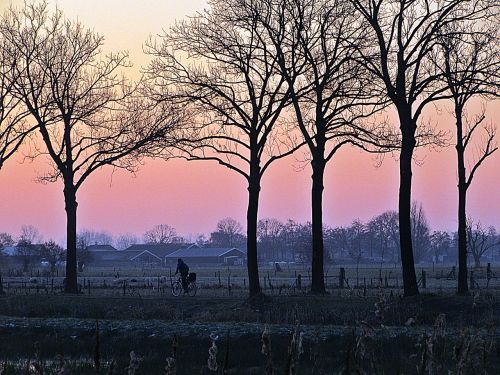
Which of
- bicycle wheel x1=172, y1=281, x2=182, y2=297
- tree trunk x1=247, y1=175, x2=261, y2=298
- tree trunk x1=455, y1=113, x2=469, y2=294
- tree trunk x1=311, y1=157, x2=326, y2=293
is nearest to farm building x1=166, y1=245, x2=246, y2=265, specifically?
bicycle wheel x1=172, y1=281, x2=182, y2=297

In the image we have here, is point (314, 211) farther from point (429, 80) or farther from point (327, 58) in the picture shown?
point (429, 80)

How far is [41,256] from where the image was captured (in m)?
105

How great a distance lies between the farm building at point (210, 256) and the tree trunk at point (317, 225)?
5331 inches

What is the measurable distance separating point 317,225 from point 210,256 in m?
138

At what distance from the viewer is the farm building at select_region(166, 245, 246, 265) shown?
171375mm

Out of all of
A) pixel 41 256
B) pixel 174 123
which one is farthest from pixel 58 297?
pixel 41 256

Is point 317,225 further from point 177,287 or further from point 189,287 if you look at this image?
point 177,287

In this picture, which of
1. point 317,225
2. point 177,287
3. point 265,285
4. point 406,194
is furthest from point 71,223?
point 406,194

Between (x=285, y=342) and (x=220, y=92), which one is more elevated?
(x=220, y=92)

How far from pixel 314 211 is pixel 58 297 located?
11.3m

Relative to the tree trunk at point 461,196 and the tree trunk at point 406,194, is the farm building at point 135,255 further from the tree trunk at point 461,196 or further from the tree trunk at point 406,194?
the tree trunk at point 406,194

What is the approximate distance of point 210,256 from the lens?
567 feet

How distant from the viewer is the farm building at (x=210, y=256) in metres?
171

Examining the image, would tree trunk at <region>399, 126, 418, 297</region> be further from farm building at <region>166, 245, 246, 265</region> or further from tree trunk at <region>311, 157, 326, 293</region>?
farm building at <region>166, 245, 246, 265</region>
